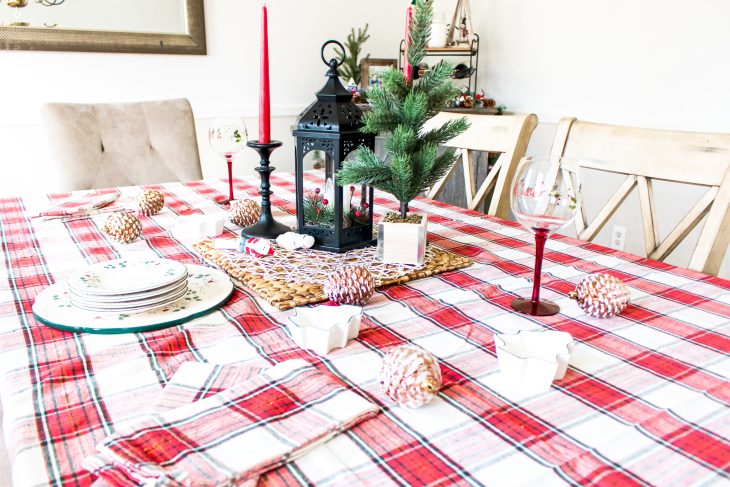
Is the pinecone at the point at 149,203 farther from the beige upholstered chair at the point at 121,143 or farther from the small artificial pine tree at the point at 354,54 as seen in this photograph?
the small artificial pine tree at the point at 354,54

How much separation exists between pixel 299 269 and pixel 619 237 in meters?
2.17

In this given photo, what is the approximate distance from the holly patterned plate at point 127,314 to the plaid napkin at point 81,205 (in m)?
0.51

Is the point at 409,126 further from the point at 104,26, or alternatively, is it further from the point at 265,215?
the point at 104,26

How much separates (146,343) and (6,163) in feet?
8.05

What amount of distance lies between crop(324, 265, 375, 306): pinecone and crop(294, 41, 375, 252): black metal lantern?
0.78 feet

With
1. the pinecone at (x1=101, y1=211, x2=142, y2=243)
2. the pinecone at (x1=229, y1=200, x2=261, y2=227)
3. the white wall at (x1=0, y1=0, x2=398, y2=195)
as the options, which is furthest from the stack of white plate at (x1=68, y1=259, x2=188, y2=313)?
the white wall at (x1=0, y1=0, x2=398, y2=195)

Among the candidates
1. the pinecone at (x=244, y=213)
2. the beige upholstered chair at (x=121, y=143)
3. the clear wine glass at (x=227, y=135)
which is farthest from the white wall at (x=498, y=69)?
the pinecone at (x=244, y=213)

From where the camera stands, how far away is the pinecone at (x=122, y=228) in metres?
1.11

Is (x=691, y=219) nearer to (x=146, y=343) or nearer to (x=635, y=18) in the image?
(x=146, y=343)

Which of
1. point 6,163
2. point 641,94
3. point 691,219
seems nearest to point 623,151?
point 691,219

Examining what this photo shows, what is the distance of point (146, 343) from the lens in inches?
27.5

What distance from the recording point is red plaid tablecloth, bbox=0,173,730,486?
0.48m

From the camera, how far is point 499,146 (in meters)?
1.54

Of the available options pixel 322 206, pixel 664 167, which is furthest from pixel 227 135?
pixel 664 167
